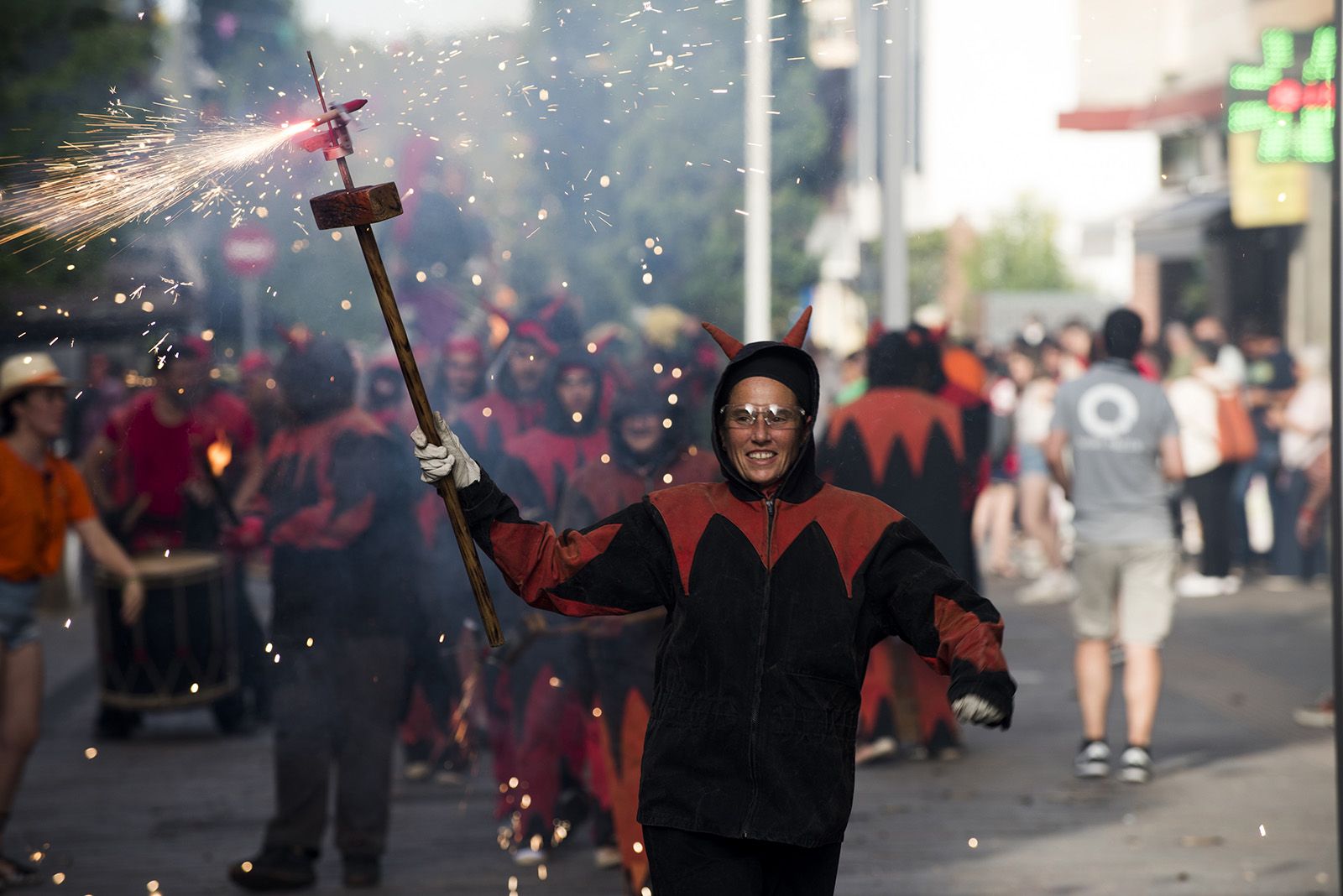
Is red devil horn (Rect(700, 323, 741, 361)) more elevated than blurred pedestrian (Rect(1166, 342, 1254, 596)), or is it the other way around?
red devil horn (Rect(700, 323, 741, 361))

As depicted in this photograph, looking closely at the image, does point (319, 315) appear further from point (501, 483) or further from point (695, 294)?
point (695, 294)

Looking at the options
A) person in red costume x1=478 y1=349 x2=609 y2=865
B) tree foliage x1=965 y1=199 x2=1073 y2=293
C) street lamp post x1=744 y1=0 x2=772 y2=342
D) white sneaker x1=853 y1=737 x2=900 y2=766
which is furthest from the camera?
tree foliage x1=965 y1=199 x2=1073 y2=293

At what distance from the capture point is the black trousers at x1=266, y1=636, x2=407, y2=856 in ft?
18.4

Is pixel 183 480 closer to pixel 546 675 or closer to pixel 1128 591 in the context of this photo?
pixel 546 675

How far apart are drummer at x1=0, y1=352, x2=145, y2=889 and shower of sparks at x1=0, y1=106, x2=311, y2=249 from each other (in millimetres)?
828

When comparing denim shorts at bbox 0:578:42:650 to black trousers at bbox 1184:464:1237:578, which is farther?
black trousers at bbox 1184:464:1237:578

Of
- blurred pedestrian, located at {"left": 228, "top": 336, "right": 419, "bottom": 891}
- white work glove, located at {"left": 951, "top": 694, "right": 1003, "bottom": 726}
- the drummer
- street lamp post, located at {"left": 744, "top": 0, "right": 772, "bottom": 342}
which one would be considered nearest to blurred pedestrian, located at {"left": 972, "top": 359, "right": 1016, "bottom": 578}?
street lamp post, located at {"left": 744, "top": 0, "right": 772, "bottom": 342}

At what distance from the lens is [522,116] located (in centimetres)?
725

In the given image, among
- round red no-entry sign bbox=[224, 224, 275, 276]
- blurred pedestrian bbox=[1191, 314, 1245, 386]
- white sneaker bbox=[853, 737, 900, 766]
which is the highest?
round red no-entry sign bbox=[224, 224, 275, 276]

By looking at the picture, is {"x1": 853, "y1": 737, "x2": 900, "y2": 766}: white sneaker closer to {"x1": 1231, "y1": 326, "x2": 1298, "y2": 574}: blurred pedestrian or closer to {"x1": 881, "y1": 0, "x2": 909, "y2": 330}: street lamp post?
{"x1": 881, "y1": 0, "x2": 909, "y2": 330}: street lamp post

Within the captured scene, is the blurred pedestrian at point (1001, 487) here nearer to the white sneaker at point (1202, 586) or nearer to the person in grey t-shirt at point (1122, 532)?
the white sneaker at point (1202, 586)

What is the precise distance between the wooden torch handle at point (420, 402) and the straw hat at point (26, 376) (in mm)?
3311

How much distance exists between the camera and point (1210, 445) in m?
11.9

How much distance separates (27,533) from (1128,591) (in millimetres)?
Result: 4133
